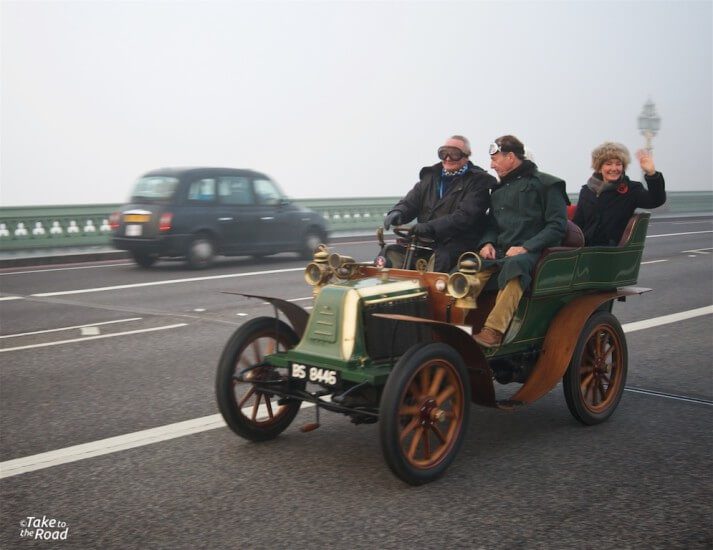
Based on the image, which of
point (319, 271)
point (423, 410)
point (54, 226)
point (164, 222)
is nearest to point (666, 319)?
point (319, 271)

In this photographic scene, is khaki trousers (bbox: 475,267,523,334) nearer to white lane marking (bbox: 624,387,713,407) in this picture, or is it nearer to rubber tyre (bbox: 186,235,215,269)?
white lane marking (bbox: 624,387,713,407)

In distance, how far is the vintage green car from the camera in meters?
4.64

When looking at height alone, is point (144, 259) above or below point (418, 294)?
below

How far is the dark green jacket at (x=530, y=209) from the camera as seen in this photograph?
5.63 meters

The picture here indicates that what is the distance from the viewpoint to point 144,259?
1623 centimetres

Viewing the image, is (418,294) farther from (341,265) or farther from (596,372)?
(596,372)

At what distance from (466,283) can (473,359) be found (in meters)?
0.44

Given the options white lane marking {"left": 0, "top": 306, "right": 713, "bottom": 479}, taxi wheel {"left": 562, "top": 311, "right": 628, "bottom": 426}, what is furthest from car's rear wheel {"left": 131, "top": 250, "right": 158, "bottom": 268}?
taxi wheel {"left": 562, "top": 311, "right": 628, "bottom": 426}

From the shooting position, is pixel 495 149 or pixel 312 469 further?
pixel 495 149

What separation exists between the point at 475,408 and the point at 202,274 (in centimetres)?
968

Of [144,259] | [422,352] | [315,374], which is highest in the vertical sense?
[422,352]

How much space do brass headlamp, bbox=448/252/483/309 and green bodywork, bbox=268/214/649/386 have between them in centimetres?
23

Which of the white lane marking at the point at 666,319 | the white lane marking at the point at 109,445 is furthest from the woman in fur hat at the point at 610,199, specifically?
the white lane marking at the point at 666,319

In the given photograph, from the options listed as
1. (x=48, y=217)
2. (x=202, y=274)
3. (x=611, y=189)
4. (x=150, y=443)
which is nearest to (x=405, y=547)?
(x=150, y=443)
